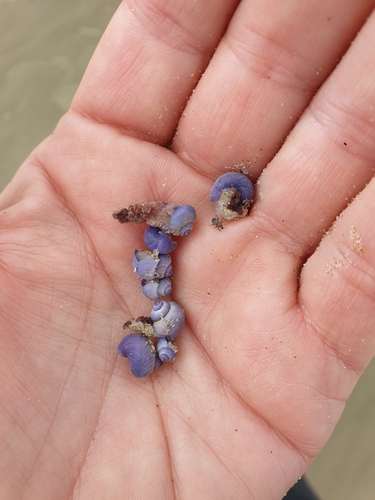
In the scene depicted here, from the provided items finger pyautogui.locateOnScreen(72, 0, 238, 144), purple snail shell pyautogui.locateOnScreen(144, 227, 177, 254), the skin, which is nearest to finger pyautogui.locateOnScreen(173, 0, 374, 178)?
the skin

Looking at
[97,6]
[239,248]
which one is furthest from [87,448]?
[97,6]

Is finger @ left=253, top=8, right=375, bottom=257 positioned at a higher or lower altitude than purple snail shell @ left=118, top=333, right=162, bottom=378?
higher

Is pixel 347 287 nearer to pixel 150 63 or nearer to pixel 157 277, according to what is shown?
pixel 157 277

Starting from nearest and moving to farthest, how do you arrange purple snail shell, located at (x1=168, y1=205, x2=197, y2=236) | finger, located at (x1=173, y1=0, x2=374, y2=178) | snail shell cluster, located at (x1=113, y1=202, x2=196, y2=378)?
1. finger, located at (x1=173, y1=0, x2=374, y2=178)
2. snail shell cluster, located at (x1=113, y1=202, x2=196, y2=378)
3. purple snail shell, located at (x1=168, y1=205, x2=197, y2=236)

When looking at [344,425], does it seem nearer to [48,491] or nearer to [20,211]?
[48,491]

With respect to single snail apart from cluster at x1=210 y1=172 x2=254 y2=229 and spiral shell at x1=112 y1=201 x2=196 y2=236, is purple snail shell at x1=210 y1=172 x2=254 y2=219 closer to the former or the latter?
single snail apart from cluster at x1=210 y1=172 x2=254 y2=229

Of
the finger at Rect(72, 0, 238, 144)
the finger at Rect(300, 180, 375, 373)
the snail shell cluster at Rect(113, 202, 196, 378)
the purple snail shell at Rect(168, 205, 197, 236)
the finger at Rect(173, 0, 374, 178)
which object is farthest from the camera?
the finger at Rect(72, 0, 238, 144)

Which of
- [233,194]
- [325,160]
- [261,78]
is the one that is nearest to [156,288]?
[233,194]
